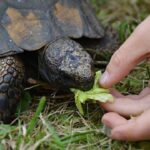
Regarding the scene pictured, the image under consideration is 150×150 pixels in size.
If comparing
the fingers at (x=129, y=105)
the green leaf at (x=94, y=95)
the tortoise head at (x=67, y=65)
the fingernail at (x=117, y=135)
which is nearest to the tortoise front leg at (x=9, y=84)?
the tortoise head at (x=67, y=65)

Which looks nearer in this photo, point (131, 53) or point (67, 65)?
point (131, 53)

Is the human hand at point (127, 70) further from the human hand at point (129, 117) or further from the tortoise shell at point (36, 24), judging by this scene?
the tortoise shell at point (36, 24)

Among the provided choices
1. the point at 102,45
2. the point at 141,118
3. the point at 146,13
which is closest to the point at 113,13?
the point at 146,13

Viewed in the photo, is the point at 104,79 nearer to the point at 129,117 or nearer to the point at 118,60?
the point at 118,60

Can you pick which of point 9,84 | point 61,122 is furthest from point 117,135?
point 9,84

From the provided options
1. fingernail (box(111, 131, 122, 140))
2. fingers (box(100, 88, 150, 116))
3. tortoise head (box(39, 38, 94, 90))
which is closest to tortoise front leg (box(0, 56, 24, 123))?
tortoise head (box(39, 38, 94, 90))

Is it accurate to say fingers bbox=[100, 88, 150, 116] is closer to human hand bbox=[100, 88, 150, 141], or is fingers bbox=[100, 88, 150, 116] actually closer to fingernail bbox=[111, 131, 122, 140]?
human hand bbox=[100, 88, 150, 141]
